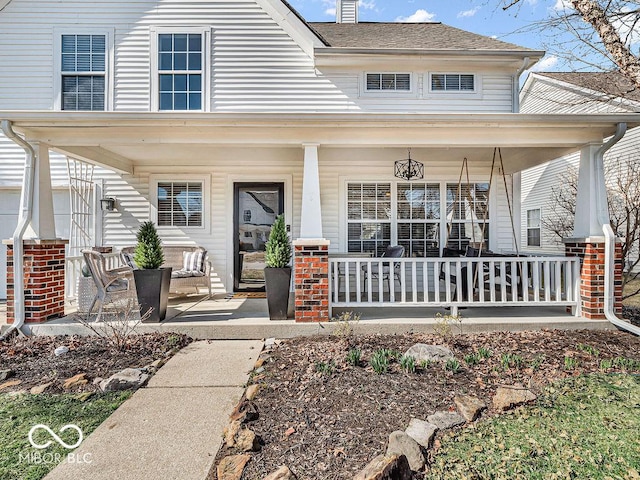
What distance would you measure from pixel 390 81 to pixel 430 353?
18.2ft

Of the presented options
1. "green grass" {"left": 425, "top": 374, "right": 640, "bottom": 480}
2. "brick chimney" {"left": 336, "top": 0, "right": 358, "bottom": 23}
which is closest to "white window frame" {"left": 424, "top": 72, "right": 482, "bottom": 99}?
"brick chimney" {"left": 336, "top": 0, "right": 358, "bottom": 23}

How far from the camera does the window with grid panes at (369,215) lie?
6.93 m

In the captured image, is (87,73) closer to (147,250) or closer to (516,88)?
(147,250)

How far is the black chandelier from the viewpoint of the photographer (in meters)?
6.13

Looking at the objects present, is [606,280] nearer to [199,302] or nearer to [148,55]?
[199,302]

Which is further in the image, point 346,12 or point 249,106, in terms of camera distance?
point 346,12

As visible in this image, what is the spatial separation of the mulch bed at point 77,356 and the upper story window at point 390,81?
5709mm

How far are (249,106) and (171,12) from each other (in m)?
2.34

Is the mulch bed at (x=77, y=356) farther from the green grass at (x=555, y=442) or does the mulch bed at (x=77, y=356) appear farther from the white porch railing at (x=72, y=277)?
the green grass at (x=555, y=442)

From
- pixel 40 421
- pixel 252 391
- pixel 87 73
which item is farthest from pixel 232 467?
pixel 87 73

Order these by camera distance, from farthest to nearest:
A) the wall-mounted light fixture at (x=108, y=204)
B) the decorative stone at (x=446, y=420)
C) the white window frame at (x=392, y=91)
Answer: the white window frame at (x=392, y=91), the wall-mounted light fixture at (x=108, y=204), the decorative stone at (x=446, y=420)

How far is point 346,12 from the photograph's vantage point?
9.34 meters

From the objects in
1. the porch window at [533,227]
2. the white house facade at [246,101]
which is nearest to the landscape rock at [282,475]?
the white house facade at [246,101]

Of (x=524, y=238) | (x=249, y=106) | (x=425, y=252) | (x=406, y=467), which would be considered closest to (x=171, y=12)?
(x=249, y=106)
